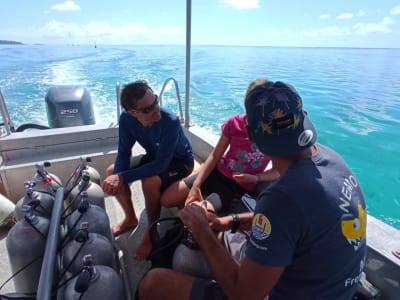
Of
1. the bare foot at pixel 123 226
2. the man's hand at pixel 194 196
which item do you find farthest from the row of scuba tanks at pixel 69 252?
the man's hand at pixel 194 196

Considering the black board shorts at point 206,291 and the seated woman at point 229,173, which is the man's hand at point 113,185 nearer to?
the seated woman at point 229,173

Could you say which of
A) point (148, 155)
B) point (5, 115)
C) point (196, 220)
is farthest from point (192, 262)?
point (5, 115)

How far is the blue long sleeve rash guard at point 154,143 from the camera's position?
176 cm

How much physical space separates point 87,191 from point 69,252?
0.50 m

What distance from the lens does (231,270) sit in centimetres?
83

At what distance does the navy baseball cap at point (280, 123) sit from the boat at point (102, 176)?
700 millimetres

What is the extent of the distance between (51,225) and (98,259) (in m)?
0.27

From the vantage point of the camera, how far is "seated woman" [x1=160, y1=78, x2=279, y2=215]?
1.71 m

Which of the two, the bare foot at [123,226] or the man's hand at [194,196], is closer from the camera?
the man's hand at [194,196]

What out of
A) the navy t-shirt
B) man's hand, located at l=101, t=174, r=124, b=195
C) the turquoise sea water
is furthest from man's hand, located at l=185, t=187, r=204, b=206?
the turquoise sea water

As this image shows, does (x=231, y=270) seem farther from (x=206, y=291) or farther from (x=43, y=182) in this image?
(x=43, y=182)

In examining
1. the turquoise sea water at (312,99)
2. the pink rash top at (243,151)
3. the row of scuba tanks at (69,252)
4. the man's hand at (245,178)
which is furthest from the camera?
the turquoise sea water at (312,99)

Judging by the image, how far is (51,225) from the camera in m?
1.29

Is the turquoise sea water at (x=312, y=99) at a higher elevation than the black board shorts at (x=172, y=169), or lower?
lower
